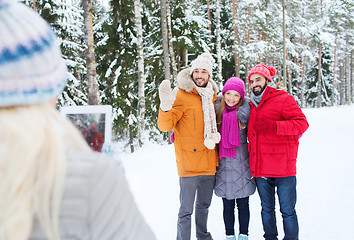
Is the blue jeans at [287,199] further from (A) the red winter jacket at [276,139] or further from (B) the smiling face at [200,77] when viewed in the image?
(B) the smiling face at [200,77]

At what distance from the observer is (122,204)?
2.83 feet

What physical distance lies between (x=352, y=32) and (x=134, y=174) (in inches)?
1371

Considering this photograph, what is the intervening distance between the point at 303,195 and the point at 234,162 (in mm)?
2570

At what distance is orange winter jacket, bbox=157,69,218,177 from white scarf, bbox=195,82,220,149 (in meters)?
0.08

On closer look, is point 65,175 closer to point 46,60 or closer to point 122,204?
point 122,204

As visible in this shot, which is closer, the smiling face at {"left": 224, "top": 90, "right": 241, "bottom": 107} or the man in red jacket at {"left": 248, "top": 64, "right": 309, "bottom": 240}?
the man in red jacket at {"left": 248, "top": 64, "right": 309, "bottom": 240}

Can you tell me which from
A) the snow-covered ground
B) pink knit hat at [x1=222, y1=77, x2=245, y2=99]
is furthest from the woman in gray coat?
the snow-covered ground

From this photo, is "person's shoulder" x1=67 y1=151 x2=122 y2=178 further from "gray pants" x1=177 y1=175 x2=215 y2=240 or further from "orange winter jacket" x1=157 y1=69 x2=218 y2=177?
"gray pants" x1=177 y1=175 x2=215 y2=240

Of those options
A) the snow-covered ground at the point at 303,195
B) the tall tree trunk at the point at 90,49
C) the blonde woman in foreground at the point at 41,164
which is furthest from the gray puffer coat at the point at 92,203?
the tall tree trunk at the point at 90,49

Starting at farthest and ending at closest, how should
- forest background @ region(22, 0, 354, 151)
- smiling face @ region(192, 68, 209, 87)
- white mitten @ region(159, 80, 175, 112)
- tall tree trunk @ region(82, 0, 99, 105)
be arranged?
forest background @ region(22, 0, 354, 151), tall tree trunk @ region(82, 0, 99, 105), smiling face @ region(192, 68, 209, 87), white mitten @ region(159, 80, 175, 112)

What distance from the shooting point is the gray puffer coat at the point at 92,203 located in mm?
792

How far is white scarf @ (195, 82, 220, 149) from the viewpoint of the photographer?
3.19 m

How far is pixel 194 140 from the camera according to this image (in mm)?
3299

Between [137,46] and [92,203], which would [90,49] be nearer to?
[137,46]
